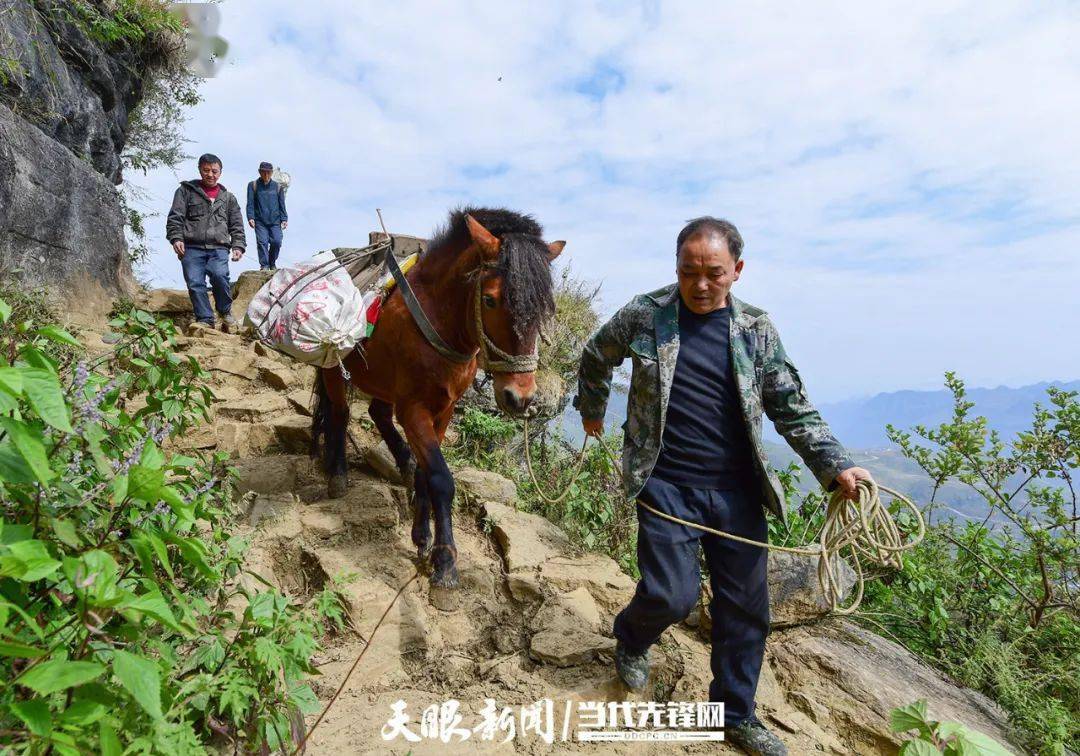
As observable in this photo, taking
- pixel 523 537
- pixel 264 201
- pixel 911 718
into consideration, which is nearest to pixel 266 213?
pixel 264 201

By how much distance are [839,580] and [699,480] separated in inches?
67.1

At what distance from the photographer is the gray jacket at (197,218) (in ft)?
24.8

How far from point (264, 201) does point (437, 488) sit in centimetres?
810

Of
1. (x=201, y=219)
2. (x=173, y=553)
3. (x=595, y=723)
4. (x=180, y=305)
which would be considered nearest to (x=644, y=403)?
(x=595, y=723)

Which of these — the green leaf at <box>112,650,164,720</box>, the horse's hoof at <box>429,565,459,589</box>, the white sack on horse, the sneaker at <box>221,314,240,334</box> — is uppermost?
the sneaker at <box>221,314,240,334</box>

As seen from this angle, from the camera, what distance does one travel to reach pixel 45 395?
48.1 inches

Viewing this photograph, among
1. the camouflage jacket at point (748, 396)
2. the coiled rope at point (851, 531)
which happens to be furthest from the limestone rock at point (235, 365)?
the coiled rope at point (851, 531)

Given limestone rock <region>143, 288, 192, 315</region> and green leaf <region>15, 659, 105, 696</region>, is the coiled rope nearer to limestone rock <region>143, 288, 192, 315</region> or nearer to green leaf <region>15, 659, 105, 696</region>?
green leaf <region>15, 659, 105, 696</region>

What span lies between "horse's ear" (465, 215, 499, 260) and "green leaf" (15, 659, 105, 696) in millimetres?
2693

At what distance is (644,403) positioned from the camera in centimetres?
283

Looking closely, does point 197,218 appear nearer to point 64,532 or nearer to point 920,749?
point 64,532

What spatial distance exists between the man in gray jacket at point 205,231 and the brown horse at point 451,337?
4642 mm

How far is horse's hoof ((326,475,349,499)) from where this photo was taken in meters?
4.54

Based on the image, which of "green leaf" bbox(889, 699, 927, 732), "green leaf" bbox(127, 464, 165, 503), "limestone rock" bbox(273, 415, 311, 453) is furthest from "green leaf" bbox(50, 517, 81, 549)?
"limestone rock" bbox(273, 415, 311, 453)
